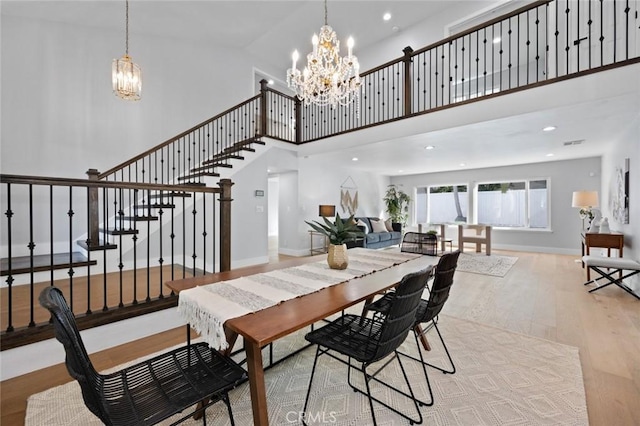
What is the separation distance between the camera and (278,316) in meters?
1.24

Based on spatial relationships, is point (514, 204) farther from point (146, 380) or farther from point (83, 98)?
point (83, 98)

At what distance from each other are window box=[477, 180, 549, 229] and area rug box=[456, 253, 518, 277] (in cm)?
180

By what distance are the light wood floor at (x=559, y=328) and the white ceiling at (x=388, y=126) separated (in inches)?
92.8

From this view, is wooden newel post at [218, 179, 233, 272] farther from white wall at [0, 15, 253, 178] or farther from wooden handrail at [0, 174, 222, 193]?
white wall at [0, 15, 253, 178]

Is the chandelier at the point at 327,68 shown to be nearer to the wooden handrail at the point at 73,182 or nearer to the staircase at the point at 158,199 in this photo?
the staircase at the point at 158,199

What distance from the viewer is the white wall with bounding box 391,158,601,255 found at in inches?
260

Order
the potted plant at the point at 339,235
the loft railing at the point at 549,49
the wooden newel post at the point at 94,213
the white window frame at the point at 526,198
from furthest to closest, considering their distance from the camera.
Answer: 1. the white window frame at the point at 526,198
2. the wooden newel post at the point at 94,213
3. the loft railing at the point at 549,49
4. the potted plant at the point at 339,235

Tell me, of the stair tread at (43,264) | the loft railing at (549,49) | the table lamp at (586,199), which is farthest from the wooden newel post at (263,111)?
the table lamp at (586,199)

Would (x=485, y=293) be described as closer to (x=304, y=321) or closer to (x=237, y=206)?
(x=304, y=321)

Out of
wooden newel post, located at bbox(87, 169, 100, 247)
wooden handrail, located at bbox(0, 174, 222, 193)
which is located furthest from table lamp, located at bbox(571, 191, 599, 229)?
wooden newel post, located at bbox(87, 169, 100, 247)

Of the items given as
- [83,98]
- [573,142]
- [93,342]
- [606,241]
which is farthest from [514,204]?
[83,98]

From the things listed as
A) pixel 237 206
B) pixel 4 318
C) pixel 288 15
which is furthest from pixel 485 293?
pixel 288 15

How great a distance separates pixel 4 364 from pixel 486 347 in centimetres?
354

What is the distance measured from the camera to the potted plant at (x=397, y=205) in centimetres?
908
